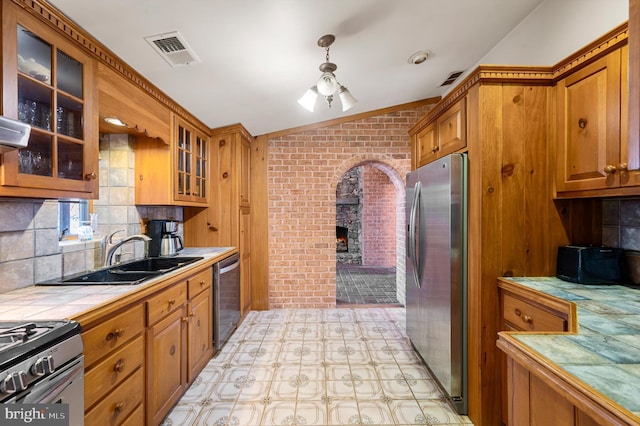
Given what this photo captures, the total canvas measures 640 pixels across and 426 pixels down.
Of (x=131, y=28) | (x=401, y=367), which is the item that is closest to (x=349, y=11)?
(x=131, y=28)

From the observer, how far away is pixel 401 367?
2.22 metres

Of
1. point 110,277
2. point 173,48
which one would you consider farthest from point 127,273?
point 173,48

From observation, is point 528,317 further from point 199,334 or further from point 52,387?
point 199,334

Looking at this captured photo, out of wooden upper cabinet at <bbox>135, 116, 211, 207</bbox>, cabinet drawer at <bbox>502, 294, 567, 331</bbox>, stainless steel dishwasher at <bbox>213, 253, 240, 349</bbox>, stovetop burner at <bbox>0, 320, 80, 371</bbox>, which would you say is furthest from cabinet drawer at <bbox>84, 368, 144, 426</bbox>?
cabinet drawer at <bbox>502, 294, 567, 331</bbox>

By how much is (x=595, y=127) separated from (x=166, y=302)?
2.47 m

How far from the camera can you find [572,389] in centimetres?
67

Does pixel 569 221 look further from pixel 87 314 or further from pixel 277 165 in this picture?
pixel 277 165

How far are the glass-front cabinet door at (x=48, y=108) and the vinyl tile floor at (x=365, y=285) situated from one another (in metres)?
3.22

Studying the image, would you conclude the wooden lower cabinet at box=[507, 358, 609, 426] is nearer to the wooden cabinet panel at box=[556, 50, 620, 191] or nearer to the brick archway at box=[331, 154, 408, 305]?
the wooden cabinet panel at box=[556, 50, 620, 191]

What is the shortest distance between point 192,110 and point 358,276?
4.08 meters

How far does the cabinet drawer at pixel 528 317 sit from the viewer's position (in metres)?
1.20

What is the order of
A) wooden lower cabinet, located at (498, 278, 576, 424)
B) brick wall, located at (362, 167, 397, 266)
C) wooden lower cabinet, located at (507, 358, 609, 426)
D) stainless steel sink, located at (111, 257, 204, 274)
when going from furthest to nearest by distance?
1. brick wall, located at (362, 167, 397, 266)
2. stainless steel sink, located at (111, 257, 204, 274)
3. wooden lower cabinet, located at (498, 278, 576, 424)
4. wooden lower cabinet, located at (507, 358, 609, 426)

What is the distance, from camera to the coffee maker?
234cm

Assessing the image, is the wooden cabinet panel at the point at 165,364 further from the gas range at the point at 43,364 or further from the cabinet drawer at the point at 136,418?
the gas range at the point at 43,364
